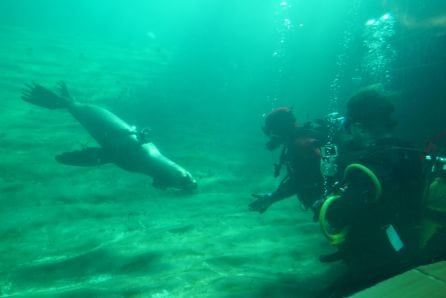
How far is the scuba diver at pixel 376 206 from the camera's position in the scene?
10.7ft

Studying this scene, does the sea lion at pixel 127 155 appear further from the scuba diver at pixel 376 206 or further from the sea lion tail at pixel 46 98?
the scuba diver at pixel 376 206

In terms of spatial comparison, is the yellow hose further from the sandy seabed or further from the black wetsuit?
the sandy seabed

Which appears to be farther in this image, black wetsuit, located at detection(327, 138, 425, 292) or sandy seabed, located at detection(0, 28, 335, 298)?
sandy seabed, located at detection(0, 28, 335, 298)

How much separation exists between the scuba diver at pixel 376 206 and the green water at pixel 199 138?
2.00ft

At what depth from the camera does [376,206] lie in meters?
3.53

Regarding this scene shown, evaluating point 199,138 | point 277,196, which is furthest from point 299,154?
point 199,138

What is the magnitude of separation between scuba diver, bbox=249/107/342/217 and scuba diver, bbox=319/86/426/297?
46.9 inches

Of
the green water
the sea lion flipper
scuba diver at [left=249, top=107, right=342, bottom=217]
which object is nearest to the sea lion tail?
the green water

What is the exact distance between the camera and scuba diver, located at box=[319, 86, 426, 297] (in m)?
3.28

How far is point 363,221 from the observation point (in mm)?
3561

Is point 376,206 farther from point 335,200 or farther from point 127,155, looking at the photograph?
point 127,155

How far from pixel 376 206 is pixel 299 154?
1.86 m

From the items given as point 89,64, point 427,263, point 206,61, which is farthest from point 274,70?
point 427,263

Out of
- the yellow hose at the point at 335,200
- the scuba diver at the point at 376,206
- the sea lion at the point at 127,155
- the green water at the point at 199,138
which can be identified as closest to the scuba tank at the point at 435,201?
the scuba diver at the point at 376,206
